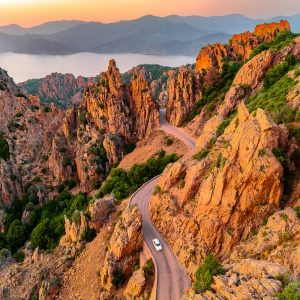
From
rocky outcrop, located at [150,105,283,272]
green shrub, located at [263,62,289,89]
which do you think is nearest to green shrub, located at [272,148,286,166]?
rocky outcrop, located at [150,105,283,272]

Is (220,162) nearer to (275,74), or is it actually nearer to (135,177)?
(135,177)

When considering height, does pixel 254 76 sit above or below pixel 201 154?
above

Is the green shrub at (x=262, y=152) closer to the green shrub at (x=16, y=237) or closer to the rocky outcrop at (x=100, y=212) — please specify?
the rocky outcrop at (x=100, y=212)

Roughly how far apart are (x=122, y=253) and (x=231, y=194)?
472 inches

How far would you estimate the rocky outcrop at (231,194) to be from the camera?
87.0 feet

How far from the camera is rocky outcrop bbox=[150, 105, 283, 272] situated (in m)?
26.5

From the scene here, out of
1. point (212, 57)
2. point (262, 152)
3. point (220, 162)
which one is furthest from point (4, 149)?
point (262, 152)

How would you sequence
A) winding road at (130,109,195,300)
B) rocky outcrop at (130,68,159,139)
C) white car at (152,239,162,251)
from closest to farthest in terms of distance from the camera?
winding road at (130,109,195,300) → white car at (152,239,162,251) → rocky outcrop at (130,68,159,139)

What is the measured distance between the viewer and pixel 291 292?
1436cm

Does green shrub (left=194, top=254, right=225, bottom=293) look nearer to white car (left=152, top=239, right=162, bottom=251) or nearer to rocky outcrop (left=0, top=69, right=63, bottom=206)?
white car (left=152, top=239, right=162, bottom=251)

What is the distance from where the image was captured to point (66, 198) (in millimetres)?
60906

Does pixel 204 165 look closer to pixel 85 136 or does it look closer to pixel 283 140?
pixel 283 140

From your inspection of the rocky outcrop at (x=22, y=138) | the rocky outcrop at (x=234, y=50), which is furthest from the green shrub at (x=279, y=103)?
the rocky outcrop at (x=22, y=138)

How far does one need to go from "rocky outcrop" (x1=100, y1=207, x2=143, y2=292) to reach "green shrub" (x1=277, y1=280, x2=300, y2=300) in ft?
62.2
